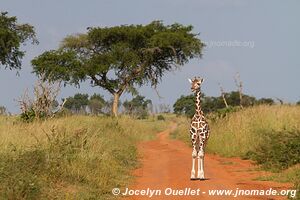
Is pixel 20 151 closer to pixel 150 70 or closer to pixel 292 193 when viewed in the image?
pixel 292 193

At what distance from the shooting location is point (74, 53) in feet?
126

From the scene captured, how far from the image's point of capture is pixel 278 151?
13906 mm

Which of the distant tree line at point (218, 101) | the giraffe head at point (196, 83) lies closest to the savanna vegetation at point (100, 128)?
the giraffe head at point (196, 83)

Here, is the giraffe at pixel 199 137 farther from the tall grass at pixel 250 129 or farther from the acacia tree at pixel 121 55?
the acacia tree at pixel 121 55

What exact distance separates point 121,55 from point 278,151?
2404 cm

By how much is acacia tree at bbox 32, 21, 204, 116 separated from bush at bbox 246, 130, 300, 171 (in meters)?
22.0

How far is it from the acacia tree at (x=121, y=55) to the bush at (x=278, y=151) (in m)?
22.0

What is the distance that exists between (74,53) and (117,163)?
2629cm

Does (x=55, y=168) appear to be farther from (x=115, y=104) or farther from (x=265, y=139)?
(x=115, y=104)

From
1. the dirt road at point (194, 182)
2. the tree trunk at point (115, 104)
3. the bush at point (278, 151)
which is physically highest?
the tree trunk at point (115, 104)

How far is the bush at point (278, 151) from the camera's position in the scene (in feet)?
43.8

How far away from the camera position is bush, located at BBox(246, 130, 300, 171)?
43.8 feet

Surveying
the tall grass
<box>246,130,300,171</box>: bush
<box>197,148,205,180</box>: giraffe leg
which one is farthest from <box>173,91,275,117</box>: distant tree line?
<box>197,148,205,180</box>: giraffe leg

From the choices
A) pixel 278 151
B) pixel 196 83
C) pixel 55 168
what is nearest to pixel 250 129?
pixel 278 151
